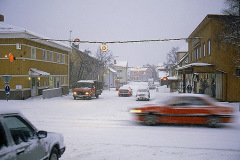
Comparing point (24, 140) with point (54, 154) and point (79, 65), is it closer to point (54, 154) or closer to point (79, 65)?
point (54, 154)

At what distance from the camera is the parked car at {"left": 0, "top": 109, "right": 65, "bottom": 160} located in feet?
12.1

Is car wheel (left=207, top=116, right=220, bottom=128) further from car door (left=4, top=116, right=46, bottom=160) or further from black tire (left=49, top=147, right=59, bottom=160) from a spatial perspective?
car door (left=4, top=116, right=46, bottom=160)

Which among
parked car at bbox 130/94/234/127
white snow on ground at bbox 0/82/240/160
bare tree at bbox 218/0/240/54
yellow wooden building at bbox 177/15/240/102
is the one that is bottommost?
white snow on ground at bbox 0/82/240/160

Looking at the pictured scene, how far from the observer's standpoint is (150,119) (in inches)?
435

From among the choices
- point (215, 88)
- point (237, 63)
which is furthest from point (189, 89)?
point (237, 63)

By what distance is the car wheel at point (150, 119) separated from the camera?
36.2 ft

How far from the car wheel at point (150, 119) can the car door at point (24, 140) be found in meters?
6.99

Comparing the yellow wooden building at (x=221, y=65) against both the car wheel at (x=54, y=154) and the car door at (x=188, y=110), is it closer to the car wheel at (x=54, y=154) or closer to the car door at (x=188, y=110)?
the car door at (x=188, y=110)

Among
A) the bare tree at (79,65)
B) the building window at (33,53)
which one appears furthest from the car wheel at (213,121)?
the bare tree at (79,65)

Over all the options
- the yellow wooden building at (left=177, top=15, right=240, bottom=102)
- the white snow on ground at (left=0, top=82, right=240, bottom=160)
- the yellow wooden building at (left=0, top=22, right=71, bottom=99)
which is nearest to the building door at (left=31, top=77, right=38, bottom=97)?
the yellow wooden building at (left=0, top=22, right=71, bottom=99)

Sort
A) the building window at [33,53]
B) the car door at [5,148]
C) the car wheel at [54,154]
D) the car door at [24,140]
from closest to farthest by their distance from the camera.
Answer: the car door at [5,148], the car door at [24,140], the car wheel at [54,154], the building window at [33,53]

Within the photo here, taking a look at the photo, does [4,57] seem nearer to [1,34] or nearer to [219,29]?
[1,34]

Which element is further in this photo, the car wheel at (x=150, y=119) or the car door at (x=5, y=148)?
the car wheel at (x=150, y=119)

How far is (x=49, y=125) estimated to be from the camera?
11453mm
